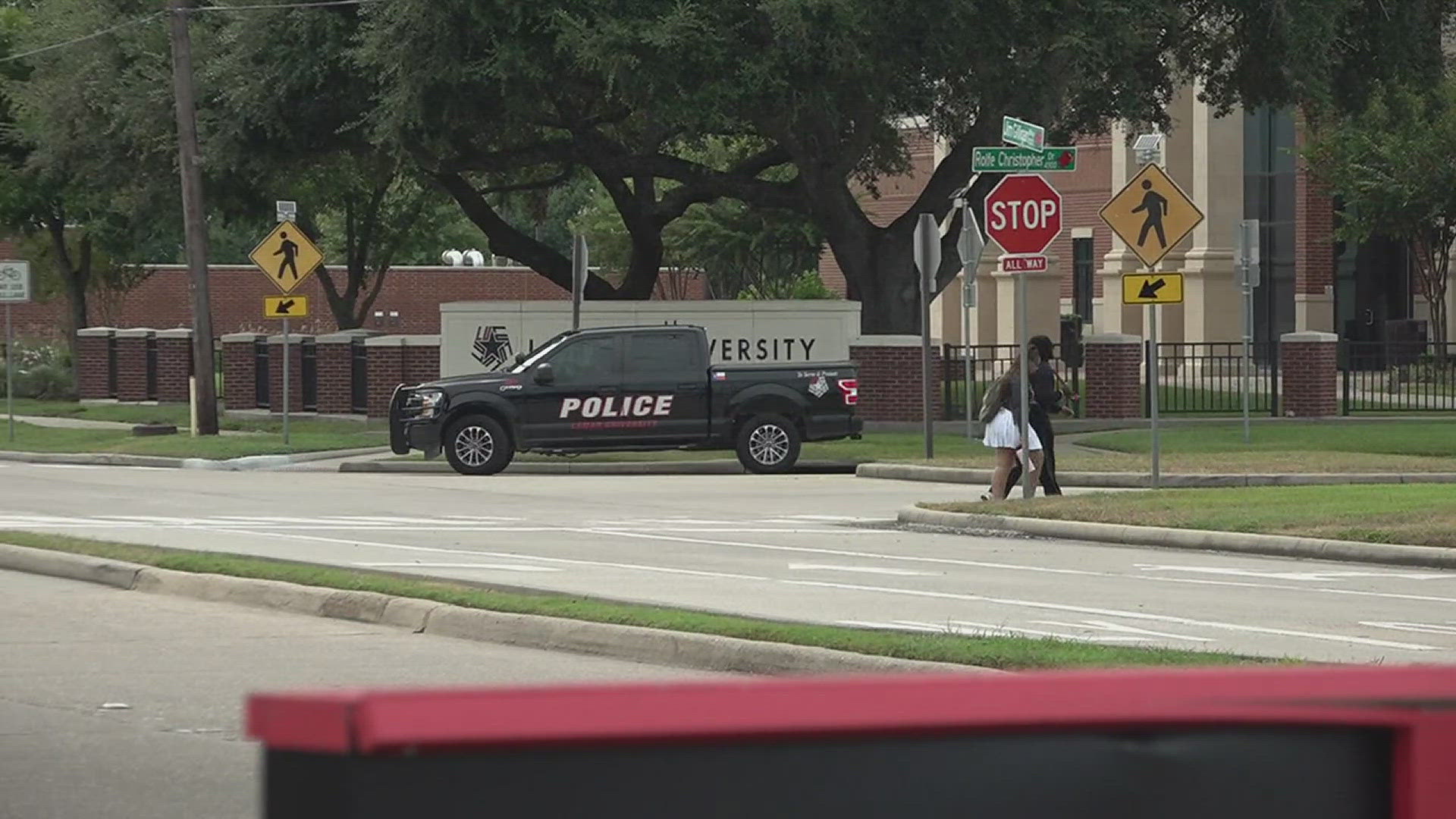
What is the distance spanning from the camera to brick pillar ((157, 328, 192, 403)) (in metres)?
46.3

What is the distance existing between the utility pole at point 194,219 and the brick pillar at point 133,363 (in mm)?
13261

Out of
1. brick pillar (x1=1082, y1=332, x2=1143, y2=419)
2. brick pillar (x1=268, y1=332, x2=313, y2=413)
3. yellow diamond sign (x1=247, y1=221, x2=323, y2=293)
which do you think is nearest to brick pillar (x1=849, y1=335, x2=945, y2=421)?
brick pillar (x1=1082, y1=332, x2=1143, y2=419)

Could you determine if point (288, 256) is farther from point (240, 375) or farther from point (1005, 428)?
point (1005, 428)

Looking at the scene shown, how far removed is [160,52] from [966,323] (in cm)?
1456

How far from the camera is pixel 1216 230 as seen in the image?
50.7 m

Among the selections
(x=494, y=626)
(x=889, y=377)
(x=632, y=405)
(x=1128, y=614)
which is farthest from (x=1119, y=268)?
(x=494, y=626)

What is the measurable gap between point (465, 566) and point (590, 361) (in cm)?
1275

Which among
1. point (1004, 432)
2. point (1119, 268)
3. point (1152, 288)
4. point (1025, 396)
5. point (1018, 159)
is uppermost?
point (1119, 268)

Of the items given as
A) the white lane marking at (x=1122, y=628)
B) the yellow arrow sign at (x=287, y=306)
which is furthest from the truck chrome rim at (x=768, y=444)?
the white lane marking at (x=1122, y=628)

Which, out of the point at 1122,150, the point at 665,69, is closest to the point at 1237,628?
the point at 665,69

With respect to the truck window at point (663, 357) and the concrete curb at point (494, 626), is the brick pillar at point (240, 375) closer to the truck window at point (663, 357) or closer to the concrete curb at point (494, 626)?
the truck window at point (663, 357)

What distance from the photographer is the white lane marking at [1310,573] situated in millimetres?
15711

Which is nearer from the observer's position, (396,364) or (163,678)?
(163,678)

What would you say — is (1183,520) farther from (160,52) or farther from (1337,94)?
(160,52)
